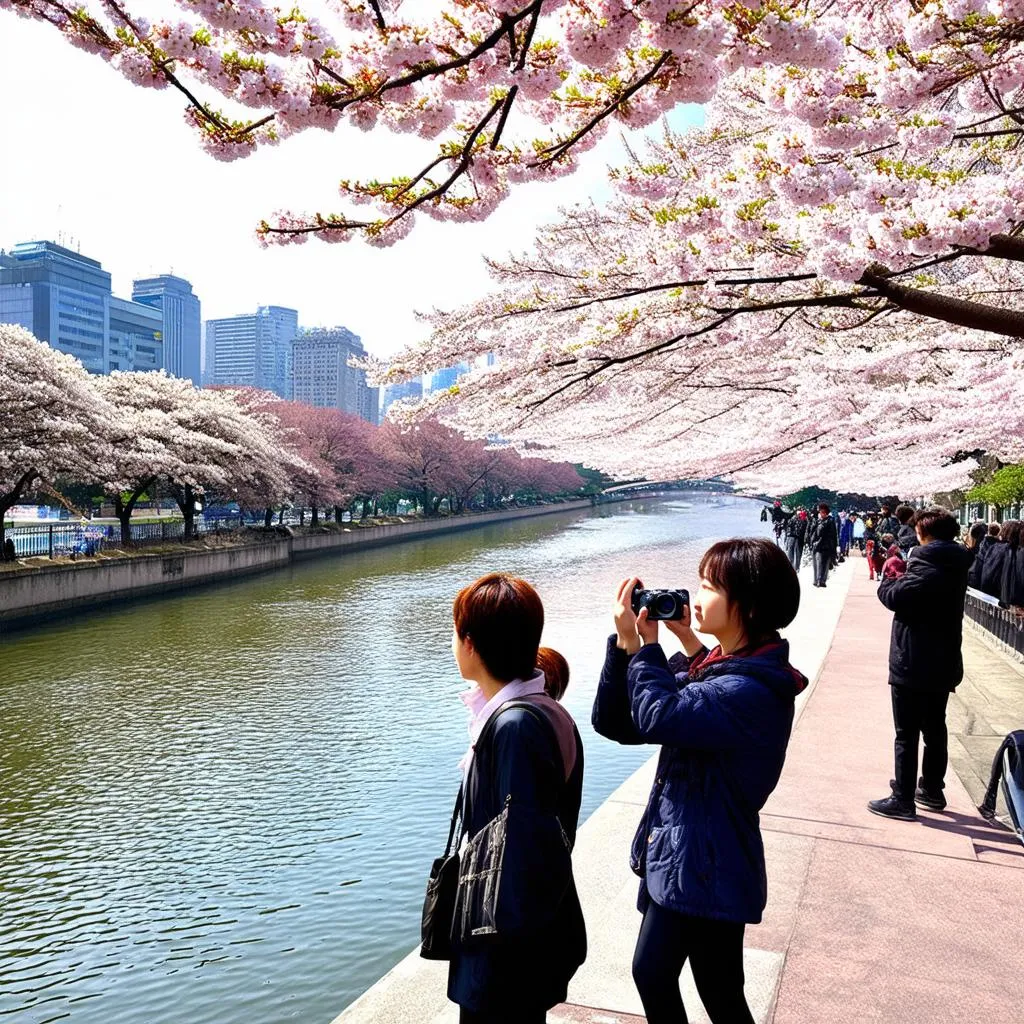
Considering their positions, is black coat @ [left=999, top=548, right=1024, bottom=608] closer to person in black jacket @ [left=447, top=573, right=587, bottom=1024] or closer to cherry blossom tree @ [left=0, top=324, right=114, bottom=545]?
person in black jacket @ [left=447, top=573, right=587, bottom=1024]

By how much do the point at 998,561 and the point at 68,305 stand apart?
136669 millimetres

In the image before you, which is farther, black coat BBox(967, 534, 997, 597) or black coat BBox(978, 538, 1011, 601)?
black coat BBox(967, 534, 997, 597)

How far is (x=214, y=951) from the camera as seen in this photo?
20.3ft

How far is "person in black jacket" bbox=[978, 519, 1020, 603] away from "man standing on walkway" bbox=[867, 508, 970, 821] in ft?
21.2

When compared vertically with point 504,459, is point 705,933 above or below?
below

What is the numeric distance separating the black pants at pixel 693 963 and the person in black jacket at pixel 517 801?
0.28m

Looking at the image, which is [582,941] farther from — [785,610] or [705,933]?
[785,610]

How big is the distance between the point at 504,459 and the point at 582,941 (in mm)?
69771

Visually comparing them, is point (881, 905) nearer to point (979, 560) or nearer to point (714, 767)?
point (714, 767)

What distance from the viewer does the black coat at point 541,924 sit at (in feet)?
6.86

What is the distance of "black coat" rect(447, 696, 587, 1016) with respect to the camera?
2092 mm

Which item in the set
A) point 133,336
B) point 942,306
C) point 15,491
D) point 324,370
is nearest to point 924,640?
point 942,306

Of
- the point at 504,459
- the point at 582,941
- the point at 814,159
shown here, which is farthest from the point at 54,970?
the point at 504,459

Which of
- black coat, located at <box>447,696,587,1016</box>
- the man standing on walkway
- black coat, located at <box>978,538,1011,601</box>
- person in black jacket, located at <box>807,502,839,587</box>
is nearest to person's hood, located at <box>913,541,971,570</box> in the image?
the man standing on walkway
